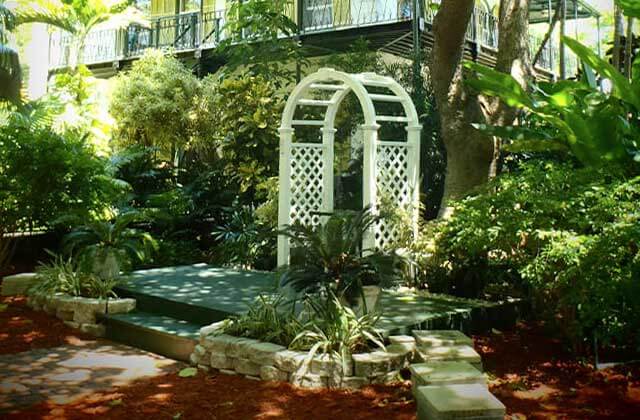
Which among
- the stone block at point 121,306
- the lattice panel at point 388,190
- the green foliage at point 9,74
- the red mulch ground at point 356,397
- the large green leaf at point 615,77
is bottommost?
the red mulch ground at point 356,397

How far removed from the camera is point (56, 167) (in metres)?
8.59

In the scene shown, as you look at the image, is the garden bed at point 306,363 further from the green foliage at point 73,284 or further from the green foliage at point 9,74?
the green foliage at point 9,74

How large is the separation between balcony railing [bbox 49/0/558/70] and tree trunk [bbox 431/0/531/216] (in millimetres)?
3574

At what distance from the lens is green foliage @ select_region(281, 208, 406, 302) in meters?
5.25

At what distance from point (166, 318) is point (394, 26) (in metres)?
7.58

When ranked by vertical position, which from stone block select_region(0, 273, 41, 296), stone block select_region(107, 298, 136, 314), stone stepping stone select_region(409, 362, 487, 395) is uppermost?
stone block select_region(0, 273, 41, 296)

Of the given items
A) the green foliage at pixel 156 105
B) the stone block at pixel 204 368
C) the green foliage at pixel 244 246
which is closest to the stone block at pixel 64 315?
the stone block at pixel 204 368

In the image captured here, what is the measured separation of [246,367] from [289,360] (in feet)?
1.52

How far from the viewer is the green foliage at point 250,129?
34.5ft

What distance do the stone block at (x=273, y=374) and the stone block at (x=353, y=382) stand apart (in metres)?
0.44

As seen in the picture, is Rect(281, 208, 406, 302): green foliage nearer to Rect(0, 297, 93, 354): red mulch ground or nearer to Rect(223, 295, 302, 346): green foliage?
Rect(223, 295, 302, 346): green foliage

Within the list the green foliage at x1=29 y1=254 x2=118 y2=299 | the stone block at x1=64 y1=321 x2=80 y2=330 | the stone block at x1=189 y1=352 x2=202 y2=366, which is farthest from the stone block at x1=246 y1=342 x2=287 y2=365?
the green foliage at x1=29 y1=254 x2=118 y2=299

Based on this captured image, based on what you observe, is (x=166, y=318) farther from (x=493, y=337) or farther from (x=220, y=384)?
(x=493, y=337)

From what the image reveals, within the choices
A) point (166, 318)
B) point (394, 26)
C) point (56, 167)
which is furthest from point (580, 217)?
point (394, 26)
